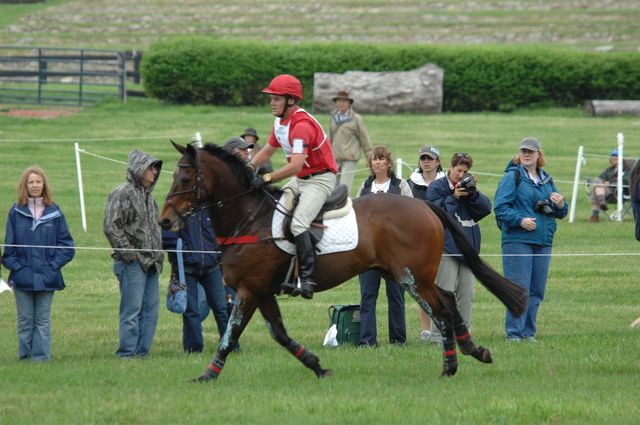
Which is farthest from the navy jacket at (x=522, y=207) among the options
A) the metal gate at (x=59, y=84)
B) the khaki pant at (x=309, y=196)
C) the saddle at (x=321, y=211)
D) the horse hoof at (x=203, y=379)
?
the metal gate at (x=59, y=84)

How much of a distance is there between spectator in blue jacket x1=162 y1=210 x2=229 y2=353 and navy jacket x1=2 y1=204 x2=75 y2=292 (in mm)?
1174

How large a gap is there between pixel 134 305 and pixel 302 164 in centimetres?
273

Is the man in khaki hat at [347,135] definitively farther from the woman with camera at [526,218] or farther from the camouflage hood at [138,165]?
the camouflage hood at [138,165]

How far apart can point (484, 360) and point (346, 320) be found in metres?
2.56

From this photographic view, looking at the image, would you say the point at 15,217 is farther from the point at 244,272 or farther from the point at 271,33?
the point at 271,33

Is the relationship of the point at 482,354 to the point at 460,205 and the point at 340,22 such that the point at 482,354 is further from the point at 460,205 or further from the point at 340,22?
the point at 340,22

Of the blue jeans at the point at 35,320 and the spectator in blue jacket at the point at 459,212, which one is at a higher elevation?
the spectator in blue jacket at the point at 459,212

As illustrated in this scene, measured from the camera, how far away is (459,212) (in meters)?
12.7

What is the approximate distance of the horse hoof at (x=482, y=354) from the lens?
420 inches

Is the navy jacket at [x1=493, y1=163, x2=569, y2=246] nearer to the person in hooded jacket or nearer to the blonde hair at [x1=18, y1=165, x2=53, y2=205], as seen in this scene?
the person in hooded jacket

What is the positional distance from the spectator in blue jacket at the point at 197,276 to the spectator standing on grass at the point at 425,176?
242cm

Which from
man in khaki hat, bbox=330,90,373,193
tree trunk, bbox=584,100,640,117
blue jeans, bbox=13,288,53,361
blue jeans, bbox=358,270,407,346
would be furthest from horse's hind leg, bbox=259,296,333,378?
tree trunk, bbox=584,100,640,117

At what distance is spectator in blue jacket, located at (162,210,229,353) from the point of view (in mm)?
12039

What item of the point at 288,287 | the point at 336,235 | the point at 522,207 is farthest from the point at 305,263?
the point at 522,207
